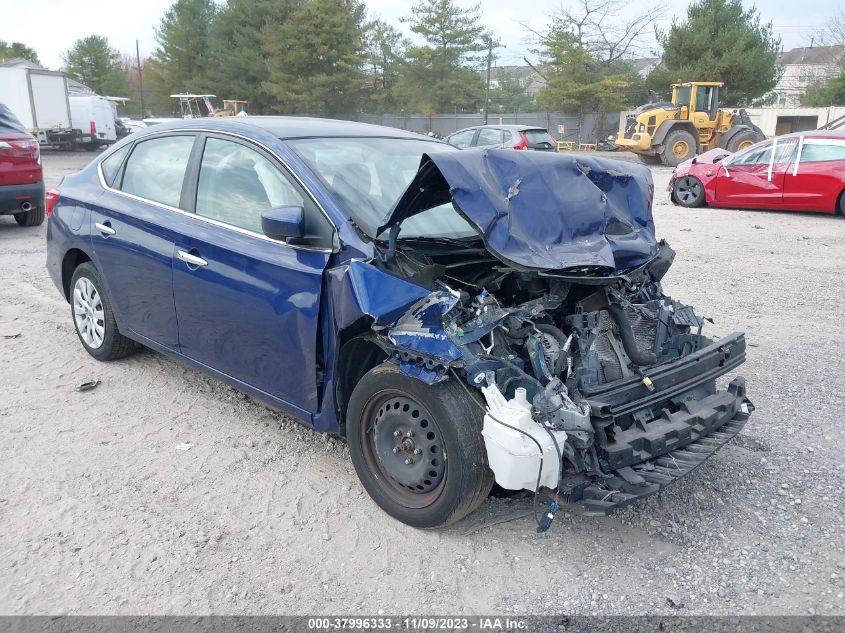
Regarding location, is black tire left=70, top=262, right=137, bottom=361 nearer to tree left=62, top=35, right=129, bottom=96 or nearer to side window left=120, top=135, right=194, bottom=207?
side window left=120, top=135, right=194, bottom=207

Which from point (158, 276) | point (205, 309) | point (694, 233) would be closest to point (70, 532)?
point (205, 309)

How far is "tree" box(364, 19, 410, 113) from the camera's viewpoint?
150 ft

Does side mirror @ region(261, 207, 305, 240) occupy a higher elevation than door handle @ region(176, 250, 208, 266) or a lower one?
higher

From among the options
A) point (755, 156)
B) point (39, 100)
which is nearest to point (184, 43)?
point (39, 100)

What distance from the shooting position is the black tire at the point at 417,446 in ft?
9.27

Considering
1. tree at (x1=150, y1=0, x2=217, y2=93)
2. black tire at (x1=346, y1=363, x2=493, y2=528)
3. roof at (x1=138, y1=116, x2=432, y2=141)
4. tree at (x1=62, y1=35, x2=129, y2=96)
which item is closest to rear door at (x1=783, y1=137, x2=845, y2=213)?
roof at (x1=138, y1=116, x2=432, y2=141)

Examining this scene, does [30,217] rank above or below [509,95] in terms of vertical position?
below

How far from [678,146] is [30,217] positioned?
67.2 ft

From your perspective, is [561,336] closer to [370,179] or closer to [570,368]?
[570,368]

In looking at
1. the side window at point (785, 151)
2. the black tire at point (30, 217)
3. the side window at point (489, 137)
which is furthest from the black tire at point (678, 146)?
the black tire at point (30, 217)

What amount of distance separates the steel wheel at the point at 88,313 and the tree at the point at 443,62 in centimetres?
4143

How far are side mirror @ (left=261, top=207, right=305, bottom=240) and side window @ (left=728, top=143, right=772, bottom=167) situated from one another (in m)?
11.7

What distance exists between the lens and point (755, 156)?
41.5 feet

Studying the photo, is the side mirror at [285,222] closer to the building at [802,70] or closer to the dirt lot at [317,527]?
the dirt lot at [317,527]
